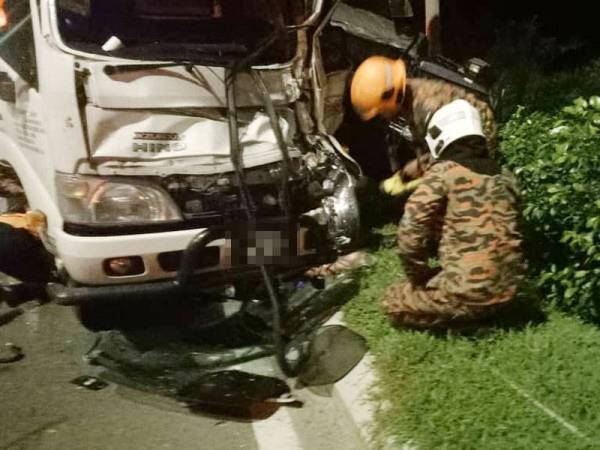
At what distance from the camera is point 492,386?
355 cm

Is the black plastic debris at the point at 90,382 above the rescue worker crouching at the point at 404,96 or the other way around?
the other way around

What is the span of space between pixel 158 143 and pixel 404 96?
1.41 m

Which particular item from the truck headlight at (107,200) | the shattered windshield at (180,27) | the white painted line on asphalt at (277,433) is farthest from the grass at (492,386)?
the shattered windshield at (180,27)

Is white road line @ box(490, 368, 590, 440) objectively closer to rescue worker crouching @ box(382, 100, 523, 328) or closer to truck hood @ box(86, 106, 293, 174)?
rescue worker crouching @ box(382, 100, 523, 328)

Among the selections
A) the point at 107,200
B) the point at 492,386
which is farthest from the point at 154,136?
the point at 492,386

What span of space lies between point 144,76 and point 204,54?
0.43 meters

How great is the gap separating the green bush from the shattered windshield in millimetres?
1651

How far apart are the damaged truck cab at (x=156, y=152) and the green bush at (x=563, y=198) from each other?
3.51ft

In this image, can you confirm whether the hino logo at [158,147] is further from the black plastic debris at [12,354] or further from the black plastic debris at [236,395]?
the black plastic debris at [12,354]

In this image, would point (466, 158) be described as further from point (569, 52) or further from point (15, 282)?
point (569, 52)

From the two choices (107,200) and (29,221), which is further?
(29,221)

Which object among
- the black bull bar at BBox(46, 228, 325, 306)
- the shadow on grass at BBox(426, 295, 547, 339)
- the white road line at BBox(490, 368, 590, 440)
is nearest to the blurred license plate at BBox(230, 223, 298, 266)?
the black bull bar at BBox(46, 228, 325, 306)

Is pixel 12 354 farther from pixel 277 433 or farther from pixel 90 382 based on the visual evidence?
pixel 277 433

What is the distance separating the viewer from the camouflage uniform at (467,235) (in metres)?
3.78
